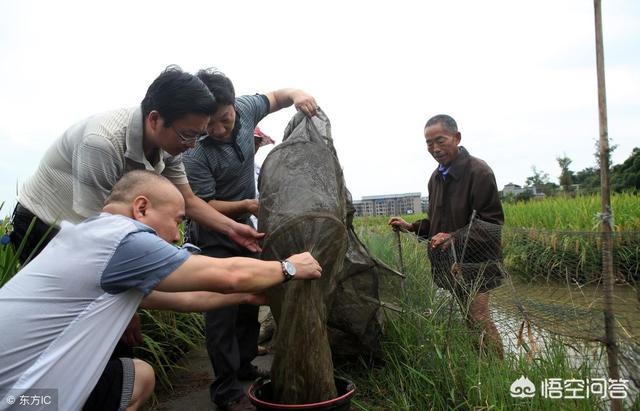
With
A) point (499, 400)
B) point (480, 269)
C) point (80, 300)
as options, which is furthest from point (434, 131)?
point (80, 300)

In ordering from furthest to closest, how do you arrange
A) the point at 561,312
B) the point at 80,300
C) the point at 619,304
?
1. the point at 619,304
2. the point at 561,312
3. the point at 80,300

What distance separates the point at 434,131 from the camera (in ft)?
11.5

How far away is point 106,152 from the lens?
6.79 ft

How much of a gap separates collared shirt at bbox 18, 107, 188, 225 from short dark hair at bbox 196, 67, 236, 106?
1.41ft

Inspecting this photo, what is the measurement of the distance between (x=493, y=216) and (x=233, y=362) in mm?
2015

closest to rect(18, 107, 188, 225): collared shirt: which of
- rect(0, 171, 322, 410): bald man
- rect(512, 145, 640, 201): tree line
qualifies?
rect(0, 171, 322, 410): bald man

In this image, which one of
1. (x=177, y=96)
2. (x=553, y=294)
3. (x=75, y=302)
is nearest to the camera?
(x=75, y=302)

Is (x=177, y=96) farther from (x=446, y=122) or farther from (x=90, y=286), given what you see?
(x=446, y=122)

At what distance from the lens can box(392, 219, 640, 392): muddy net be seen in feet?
7.35

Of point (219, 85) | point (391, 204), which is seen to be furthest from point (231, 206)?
point (391, 204)

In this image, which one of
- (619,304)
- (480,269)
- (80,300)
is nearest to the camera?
(80,300)

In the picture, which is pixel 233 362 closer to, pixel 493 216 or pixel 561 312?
pixel 561 312

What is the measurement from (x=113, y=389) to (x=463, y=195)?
8.52ft

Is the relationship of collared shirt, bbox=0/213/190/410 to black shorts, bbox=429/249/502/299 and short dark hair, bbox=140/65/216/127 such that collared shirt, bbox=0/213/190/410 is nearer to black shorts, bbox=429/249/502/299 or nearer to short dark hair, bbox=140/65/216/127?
short dark hair, bbox=140/65/216/127
